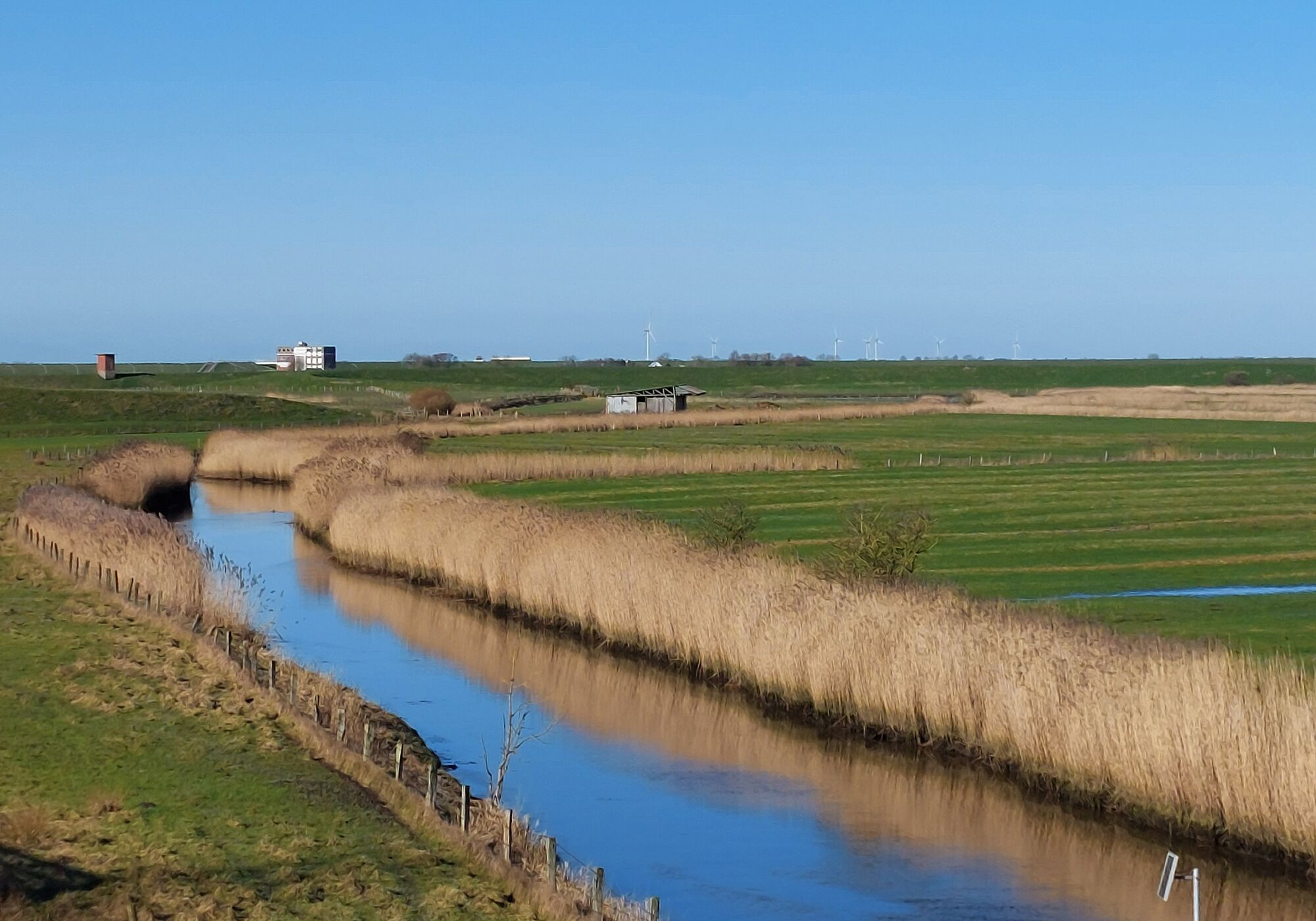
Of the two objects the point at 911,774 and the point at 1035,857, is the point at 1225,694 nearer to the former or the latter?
the point at 1035,857

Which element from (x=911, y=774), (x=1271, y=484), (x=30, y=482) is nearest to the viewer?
(x=911, y=774)

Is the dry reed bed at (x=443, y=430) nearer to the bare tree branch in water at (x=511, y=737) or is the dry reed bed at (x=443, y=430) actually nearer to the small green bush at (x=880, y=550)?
the bare tree branch in water at (x=511, y=737)

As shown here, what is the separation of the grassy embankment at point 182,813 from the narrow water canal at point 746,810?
266cm

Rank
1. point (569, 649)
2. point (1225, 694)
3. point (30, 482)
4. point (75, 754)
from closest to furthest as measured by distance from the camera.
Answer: point (1225, 694) → point (75, 754) → point (569, 649) → point (30, 482)

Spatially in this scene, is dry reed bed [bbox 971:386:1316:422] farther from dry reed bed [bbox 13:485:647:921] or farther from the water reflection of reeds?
the water reflection of reeds

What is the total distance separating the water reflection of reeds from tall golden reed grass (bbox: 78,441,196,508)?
1000 inches

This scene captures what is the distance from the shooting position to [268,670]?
79.4 feet

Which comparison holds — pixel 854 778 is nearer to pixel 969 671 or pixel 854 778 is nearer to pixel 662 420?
pixel 969 671

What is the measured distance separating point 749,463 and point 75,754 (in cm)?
4604

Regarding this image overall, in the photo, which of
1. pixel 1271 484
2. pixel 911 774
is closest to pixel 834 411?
pixel 1271 484

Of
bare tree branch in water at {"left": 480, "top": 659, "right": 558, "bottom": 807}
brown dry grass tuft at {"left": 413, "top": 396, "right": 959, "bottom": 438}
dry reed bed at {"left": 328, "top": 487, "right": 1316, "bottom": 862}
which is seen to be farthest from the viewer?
brown dry grass tuft at {"left": 413, "top": 396, "right": 959, "bottom": 438}

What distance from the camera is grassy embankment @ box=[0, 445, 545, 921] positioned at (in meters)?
13.9

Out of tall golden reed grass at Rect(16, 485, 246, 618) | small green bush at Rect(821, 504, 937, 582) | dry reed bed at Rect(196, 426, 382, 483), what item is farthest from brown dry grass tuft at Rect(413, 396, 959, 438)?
small green bush at Rect(821, 504, 937, 582)

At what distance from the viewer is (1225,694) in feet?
57.7
